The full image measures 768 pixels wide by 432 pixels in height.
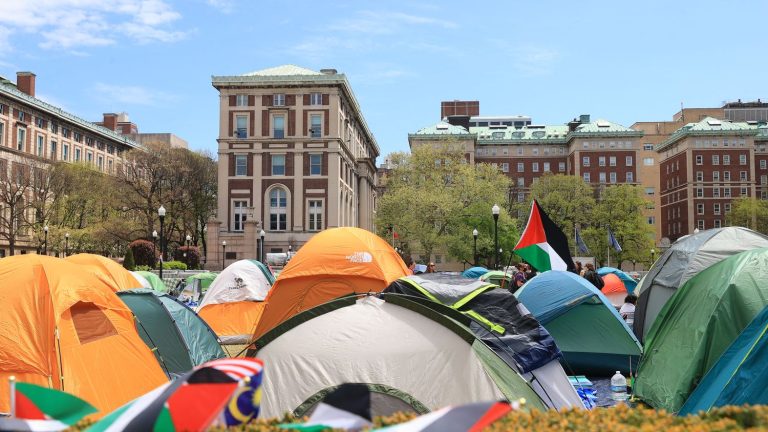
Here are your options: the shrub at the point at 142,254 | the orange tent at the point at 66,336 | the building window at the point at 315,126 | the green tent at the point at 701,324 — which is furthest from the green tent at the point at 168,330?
the building window at the point at 315,126

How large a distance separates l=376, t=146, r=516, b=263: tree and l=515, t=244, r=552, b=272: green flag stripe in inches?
1332

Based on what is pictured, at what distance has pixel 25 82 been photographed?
69.6 metres

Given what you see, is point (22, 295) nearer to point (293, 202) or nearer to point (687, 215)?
point (293, 202)

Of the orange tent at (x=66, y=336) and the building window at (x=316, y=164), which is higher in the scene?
the building window at (x=316, y=164)

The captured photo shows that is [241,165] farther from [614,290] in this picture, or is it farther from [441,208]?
[614,290]

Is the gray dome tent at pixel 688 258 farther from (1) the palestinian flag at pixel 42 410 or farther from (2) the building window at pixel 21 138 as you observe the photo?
(2) the building window at pixel 21 138

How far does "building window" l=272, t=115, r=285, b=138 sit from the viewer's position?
63031mm

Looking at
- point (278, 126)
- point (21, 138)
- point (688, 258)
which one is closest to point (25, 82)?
point (21, 138)

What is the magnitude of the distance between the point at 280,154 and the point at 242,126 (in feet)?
14.4

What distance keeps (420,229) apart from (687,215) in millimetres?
55304

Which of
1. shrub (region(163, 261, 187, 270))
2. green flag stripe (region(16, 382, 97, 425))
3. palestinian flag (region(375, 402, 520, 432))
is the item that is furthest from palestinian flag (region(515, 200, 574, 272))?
shrub (region(163, 261, 187, 270))

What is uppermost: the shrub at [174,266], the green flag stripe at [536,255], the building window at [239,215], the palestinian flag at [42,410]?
the building window at [239,215]

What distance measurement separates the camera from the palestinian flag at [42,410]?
10.7ft

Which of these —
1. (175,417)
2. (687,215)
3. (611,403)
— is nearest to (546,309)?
(611,403)
